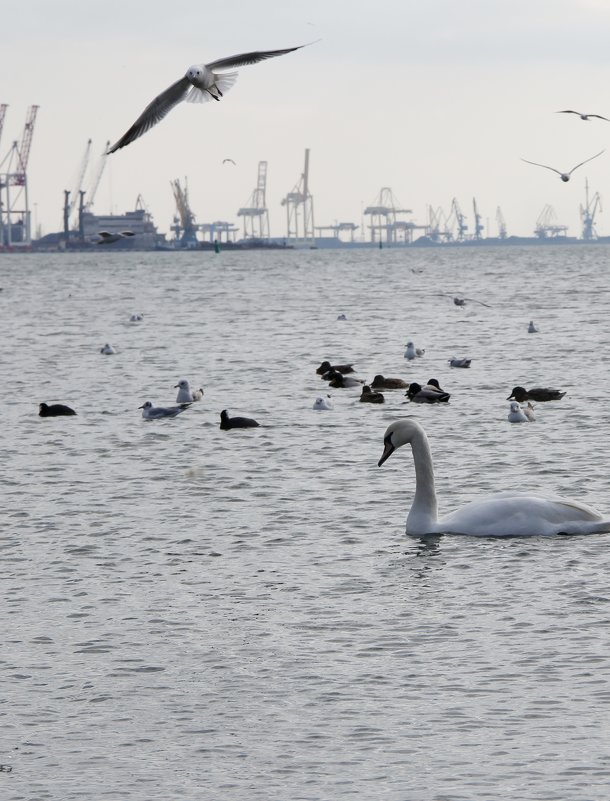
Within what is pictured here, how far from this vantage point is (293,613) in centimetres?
1341

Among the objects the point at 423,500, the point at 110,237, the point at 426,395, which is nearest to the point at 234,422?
the point at 426,395

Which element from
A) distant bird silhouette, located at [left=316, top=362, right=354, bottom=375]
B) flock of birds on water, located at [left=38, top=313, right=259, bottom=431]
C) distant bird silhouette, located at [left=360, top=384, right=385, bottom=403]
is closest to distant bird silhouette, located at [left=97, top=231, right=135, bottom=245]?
flock of birds on water, located at [left=38, top=313, right=259, bottom=431]

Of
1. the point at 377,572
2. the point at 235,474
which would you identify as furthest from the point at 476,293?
the point at 377,572

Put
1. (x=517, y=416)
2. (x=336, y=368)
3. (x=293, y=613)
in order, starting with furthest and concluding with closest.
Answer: (x=336, y=368) → (x=517, y=416) → (x=293, y=613)

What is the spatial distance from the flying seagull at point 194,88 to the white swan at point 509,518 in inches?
195

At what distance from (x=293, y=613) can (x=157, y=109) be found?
523 centimetres

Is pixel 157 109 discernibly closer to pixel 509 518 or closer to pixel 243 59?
pixel 243 59

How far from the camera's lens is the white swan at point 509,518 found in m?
16.2

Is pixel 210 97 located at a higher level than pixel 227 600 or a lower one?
higher

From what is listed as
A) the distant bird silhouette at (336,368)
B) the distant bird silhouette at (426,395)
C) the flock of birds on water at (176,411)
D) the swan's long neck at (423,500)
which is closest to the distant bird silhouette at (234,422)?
the flock of birds on water at (176,411)

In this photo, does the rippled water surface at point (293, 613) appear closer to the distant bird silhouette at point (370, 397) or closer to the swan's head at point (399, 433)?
the distant bird silhouette at point (370, 397)

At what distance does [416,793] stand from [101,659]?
3681mm

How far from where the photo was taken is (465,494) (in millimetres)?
19594

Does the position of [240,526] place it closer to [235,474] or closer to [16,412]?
[235,474]
